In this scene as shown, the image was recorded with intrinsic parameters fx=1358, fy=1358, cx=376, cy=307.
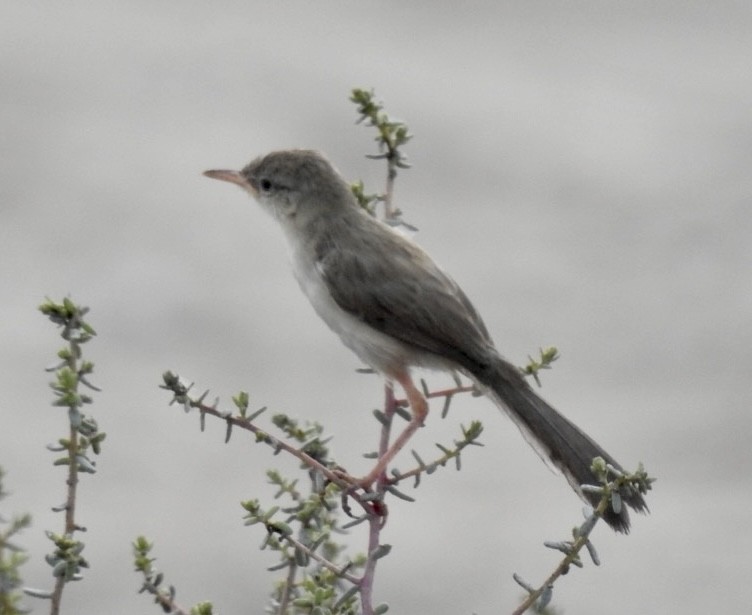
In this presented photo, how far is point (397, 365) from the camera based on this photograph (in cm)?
413

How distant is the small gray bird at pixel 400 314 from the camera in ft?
12.8

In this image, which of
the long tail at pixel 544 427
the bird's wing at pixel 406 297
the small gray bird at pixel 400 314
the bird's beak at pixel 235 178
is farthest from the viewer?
the bird's beak at pixel 235 178

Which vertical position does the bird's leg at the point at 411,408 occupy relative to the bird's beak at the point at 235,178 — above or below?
below

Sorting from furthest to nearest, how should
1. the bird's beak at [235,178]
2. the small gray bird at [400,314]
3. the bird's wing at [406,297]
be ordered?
the bird's beak at [235,178]
the bird's wing at [406,297]
the small gray bird at [400,314]

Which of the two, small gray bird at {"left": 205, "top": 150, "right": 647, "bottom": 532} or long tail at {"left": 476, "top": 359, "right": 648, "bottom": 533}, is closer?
long tail at {"left": 476, "top": 359, "right": 648, "bottom": 533}

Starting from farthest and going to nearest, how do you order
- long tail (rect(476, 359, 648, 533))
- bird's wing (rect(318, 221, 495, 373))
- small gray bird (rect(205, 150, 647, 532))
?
bird's wing (rect(318, 221, 495, 373)), small gray bird (rect(205, 150, 647, 532)), long tail (rect(476, 359, 648, 533))

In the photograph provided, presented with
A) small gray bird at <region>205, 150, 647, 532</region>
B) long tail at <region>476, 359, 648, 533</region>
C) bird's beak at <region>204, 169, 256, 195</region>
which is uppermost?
bird's beak at <region>204, 169, 256, 195</region>

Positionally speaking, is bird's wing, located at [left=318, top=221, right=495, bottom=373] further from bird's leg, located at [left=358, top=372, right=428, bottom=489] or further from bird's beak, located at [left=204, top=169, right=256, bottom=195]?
bird's beak, located at [left=204, top=169, right=256, bottom=195]

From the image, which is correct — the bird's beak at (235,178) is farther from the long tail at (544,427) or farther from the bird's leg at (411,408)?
the long tail at (544,427)

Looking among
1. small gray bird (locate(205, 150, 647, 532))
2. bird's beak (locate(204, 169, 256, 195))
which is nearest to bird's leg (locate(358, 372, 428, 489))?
small gray bird (locate(205, 150, 647, 532))

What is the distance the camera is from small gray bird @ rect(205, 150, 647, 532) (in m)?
3.91

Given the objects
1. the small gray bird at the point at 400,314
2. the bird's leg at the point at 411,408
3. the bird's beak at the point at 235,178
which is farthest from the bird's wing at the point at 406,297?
the bird's beak at the point at 235,178

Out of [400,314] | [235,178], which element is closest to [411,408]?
[400,314]

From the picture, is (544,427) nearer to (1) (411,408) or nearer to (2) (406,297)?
(1) (411,408)
